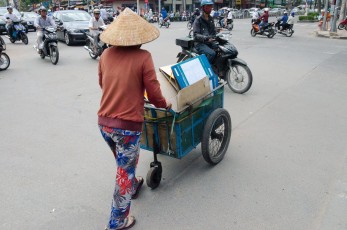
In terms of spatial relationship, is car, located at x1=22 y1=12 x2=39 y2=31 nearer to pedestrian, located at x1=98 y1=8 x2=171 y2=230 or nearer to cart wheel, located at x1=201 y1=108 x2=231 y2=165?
cart wheel, located at x1=201 y1=108 x2=231 y2=165

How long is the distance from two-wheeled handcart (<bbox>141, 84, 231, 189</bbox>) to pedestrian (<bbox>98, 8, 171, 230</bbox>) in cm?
45

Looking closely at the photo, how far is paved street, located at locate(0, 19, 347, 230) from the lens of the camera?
282 cm

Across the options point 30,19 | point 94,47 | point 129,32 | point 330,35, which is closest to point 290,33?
point 330,35

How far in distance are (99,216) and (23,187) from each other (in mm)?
1027

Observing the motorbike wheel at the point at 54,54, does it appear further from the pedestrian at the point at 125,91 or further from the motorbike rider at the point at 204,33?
the pedestrian at the point at 125,91

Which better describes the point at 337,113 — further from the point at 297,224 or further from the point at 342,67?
the point at 342,67

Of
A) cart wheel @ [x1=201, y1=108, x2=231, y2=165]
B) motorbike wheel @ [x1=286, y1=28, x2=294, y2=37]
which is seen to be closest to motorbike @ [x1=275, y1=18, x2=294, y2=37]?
motorbike wheel @ [x1=286, y1=28, x2=294, y2=37]

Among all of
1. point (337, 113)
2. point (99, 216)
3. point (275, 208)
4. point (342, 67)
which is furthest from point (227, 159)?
point (342, 67)

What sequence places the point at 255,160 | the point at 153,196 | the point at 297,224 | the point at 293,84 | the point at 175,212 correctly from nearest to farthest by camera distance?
the point at 297,224 → the point at 175,212 → the point at 153,196 → the point at 255,160 → the point at 293,84

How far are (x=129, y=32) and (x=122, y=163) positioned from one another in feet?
3.36

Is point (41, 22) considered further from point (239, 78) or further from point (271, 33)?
point (271, 33)

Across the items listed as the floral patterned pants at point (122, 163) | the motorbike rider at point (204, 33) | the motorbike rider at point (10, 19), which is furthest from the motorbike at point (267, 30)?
the floral patterned pants at point (122, 163)

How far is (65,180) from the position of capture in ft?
11.3

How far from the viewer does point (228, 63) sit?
20.8 ft
